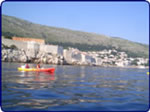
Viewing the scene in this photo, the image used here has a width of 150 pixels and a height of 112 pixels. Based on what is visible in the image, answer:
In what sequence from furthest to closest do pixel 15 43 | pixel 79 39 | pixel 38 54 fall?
pixel 79 39 < pixel 38 54 < pixel 15 43

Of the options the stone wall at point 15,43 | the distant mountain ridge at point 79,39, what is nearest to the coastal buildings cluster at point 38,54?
the stone wall at point 15,43

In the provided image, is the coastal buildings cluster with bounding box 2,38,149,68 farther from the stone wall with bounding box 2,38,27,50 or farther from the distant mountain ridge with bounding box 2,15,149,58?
the distant mountain ridge with bounding box 2,15,149,58

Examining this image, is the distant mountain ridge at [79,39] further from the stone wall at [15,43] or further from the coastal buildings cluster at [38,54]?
the stone wall at [15,43]

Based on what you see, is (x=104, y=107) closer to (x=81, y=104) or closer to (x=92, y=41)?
(x=81, y=104)

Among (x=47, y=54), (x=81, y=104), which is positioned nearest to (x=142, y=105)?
(x=81, y=104)

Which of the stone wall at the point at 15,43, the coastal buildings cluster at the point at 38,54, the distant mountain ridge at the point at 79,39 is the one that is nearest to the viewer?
the coastal buildings cluster at the point at 38,54

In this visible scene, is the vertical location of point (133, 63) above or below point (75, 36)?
below

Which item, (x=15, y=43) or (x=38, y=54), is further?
(x=38, y=54)

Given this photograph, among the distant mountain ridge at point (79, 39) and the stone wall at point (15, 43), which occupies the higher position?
the distant mountain ridge at point (79, 39)

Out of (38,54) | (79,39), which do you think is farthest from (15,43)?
(79,39)

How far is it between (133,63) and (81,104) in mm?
92660

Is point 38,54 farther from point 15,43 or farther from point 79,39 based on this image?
point 79,39

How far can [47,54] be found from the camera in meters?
60.0

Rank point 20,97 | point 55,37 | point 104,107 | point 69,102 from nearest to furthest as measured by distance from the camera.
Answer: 1. point 104,107
2. point 69,102
3. point 20,97
4. point 55,37
